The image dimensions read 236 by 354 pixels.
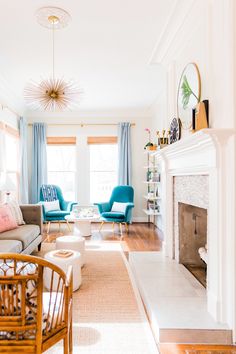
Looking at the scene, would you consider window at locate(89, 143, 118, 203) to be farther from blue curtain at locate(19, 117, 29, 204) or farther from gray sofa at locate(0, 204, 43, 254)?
gray sofa at locate(0, 204, 43, 254)

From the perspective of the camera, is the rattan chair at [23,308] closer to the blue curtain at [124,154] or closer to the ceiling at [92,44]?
the ceiling at [92,44]

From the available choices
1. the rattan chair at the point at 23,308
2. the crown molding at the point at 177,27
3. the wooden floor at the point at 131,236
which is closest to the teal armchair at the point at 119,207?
the wooden floor at the point at 131,236

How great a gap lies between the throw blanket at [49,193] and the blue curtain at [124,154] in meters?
1.63

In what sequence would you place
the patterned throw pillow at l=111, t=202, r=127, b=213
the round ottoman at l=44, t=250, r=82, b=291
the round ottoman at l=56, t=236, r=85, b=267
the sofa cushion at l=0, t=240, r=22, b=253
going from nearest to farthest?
the round ottoman at l=44, t=250, r=82, b=291, the sofa cushion at l=0, t=240, r=22, b=253, the round ottoman at l=56, t=236, r=85, b=267, the patterned throw pillow at l=111, t=202, r=127, b=213

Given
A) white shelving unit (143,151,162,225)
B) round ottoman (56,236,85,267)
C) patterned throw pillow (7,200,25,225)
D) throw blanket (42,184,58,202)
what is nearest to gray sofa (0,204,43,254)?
patterned throw pillow (7,200,25,225)

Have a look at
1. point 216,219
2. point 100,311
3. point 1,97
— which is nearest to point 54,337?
point 100,311

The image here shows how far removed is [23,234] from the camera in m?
3.70

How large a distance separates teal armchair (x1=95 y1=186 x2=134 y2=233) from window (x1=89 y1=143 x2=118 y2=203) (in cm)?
99

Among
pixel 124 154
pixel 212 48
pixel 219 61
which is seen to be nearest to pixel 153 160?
pixel 124 154

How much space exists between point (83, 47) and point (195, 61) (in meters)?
1.66

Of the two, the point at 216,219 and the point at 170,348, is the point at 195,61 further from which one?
the point at 170,348

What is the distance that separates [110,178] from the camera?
755cm

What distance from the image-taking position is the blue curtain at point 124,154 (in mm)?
7227

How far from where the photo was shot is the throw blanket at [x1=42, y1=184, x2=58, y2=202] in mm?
6430
